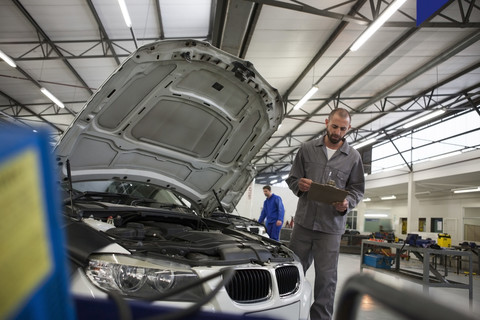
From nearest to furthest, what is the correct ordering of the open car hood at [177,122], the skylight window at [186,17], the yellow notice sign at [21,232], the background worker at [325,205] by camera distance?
the yellow notice sign at [21,232] → the open car hood at [177,122] → the background worker at [325,205] → the skylight window at [186,17]

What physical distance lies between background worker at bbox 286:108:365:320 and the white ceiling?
432 centimetres

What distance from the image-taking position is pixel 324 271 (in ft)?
8.33

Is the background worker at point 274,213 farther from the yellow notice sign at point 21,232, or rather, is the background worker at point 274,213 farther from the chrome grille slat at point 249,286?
the yellow notice sign at point 21,232

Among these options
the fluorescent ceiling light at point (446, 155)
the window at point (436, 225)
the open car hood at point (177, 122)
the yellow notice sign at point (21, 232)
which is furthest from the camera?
the window at point (436, 225)

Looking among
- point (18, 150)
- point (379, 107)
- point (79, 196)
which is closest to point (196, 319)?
point (18, 150)

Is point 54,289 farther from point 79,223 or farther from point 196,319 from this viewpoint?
point 79,223

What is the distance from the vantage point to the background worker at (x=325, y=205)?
2527 mm

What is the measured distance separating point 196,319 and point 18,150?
0.72 m

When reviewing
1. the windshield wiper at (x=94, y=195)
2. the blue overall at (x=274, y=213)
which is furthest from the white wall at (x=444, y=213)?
the windshield wiper at (x=94, y=195)

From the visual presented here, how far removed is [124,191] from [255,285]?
1.94 m

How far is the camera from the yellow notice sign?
0.84ft

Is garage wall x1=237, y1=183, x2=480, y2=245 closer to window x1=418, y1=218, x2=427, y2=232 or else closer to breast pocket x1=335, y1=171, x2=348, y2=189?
window x1=418, y1=218, x2=427, y2=232

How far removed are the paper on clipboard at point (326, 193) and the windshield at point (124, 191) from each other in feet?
4.17

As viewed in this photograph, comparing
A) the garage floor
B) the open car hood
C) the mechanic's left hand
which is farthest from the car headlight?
the mechanic's left hand
